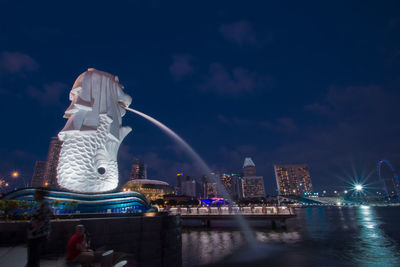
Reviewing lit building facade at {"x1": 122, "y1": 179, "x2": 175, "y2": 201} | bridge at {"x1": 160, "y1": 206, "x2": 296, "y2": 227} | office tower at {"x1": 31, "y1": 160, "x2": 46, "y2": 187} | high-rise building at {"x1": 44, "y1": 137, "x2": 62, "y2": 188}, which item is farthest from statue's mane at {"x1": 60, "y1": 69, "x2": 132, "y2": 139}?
office tower at {"x1": 31, "y1": 160, "x2": 46, "y2": 187}

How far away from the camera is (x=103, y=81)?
31688 mm

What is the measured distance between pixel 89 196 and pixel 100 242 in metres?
22.5

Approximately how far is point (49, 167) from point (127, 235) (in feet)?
513

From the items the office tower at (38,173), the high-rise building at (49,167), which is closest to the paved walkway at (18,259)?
the high-rise building at (49,167)

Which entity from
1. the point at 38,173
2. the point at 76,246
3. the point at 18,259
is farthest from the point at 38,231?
the point at 38,173

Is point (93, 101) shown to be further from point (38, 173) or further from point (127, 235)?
point (38, 173)

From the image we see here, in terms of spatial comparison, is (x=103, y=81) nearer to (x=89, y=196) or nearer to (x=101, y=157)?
(x=101, y=157)

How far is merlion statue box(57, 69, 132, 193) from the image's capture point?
28000 mm

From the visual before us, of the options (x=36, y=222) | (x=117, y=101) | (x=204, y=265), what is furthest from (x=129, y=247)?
(x=117, y=101)

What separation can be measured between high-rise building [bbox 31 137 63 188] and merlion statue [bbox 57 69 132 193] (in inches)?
4909

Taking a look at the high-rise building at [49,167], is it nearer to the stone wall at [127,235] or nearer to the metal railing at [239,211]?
the metal railing at [239,211]

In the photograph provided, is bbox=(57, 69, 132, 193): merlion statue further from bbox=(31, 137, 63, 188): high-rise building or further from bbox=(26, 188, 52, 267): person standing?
bbox=(31, 137, 63, 188): high-rise building

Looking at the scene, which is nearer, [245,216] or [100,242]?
[100,242]

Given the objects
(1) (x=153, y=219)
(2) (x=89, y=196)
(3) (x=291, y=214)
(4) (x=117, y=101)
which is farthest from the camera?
(3) (x=291, y=214)
